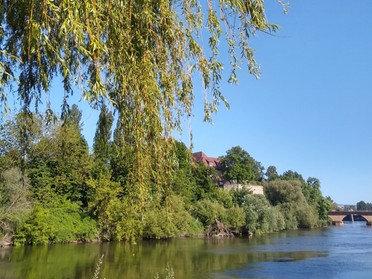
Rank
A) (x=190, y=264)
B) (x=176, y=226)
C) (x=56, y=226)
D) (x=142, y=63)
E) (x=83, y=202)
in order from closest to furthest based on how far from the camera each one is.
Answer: (x=142, y=63)
(x=190, y=264)
(x=56, y=226)
(x=83, y=202)
(x=176, y=226)

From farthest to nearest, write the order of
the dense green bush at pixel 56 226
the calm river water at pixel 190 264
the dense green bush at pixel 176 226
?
Result: the dense green bush at pixel 176 226, the dense green bush at pixel 56 226, the calm river water at pixel 190 264

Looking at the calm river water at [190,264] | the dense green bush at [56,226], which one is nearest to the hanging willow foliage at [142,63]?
the calm river water at [190,264]

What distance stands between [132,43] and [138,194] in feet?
4.16

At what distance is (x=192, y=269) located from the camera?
17.0 meters

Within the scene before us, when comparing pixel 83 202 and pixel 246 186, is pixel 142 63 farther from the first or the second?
pixel 246 186

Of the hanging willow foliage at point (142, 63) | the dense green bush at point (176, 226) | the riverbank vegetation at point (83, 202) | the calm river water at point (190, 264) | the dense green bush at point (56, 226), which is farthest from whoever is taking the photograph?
the dense green bush at point (176, 226)

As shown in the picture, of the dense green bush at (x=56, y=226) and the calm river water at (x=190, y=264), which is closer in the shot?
the calm river water at (x=190, y=264)

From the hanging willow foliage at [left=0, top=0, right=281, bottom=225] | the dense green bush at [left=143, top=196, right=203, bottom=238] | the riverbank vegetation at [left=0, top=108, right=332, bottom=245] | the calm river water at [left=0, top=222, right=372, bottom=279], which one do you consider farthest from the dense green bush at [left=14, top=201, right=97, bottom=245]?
the hanging willow foliage at [left=0, top=0, right=281, bottom=225]

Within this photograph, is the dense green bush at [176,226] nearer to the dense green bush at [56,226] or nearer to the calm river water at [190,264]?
the dense green bush at [56,226]

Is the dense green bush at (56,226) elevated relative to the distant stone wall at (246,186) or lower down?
lower down

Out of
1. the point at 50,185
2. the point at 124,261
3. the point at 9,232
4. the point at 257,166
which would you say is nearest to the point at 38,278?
A: the point at 124,261

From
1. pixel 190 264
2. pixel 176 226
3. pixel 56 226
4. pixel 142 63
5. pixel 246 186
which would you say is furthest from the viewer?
pixel 246 186

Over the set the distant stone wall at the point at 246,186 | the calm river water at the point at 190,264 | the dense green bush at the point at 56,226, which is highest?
the distant stone wall at the point at 246,186

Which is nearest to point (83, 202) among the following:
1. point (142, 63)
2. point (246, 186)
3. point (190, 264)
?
point (190, 264)
